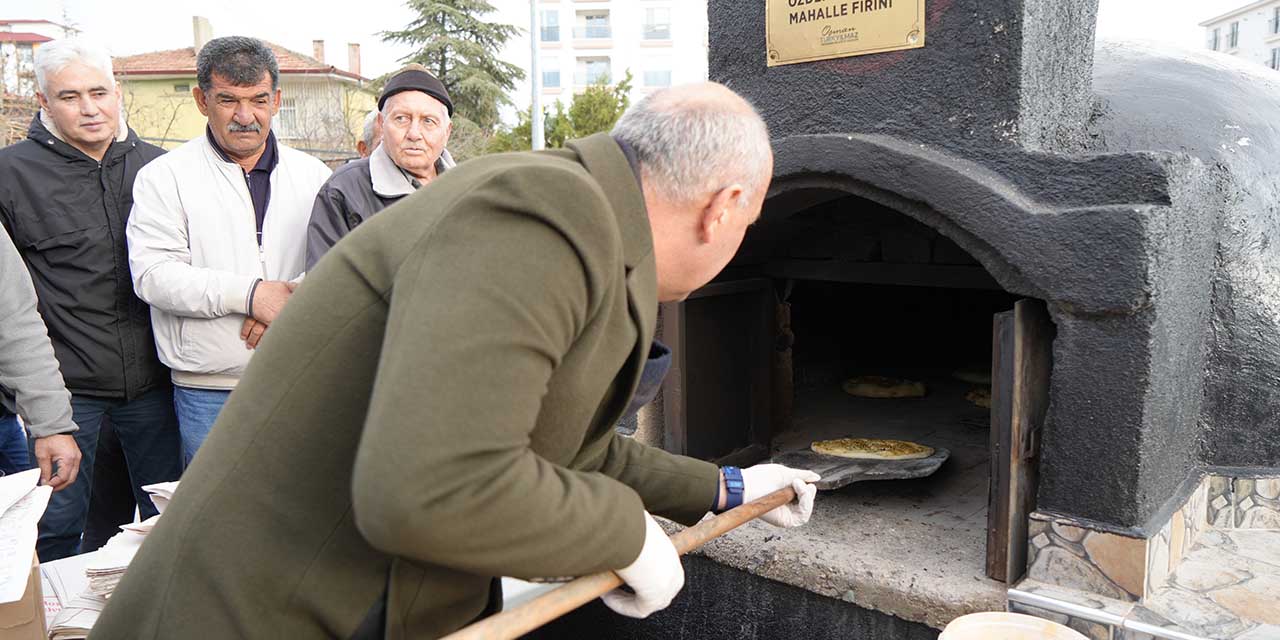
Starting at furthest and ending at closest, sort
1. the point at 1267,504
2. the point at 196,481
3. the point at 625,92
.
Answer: the point at 625,92, the point at 1267,504, the point at 196,481

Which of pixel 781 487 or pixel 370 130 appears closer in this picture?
pixel 781 487

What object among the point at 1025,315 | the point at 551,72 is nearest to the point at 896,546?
the point at 1025,315

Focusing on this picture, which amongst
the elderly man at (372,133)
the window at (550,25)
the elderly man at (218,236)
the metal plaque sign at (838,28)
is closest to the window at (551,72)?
the window at (550,25)

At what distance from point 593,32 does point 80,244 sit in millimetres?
44556

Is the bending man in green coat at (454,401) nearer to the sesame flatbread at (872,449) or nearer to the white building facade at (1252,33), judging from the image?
the sesame flatbread at (872,449)

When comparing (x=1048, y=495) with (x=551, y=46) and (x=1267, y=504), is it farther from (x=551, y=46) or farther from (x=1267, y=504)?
(x=551, y=46)

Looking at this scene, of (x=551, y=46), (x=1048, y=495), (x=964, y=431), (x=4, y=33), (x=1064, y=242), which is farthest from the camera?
(x=551, y=46)

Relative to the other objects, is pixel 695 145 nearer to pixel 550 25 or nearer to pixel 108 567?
pixel 108 567

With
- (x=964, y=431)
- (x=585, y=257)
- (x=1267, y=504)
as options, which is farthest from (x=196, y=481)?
(x=964, y=431)

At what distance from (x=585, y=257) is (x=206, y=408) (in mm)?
A: 2215

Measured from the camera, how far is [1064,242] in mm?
2367

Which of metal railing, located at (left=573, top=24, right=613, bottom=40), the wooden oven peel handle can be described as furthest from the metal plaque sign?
metal railing, located at (left=573, top=24, right=613, bottom=40)

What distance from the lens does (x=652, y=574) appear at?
151 cm

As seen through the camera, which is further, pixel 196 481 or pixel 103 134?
pixel 103 134
